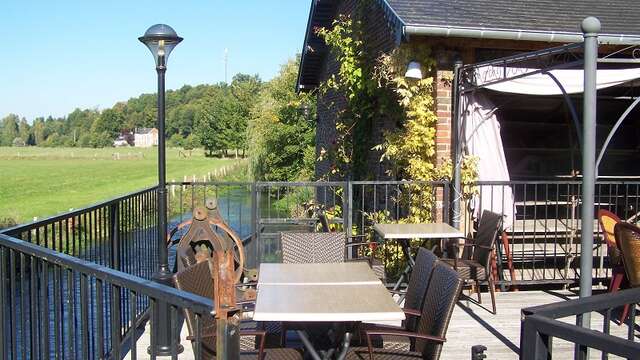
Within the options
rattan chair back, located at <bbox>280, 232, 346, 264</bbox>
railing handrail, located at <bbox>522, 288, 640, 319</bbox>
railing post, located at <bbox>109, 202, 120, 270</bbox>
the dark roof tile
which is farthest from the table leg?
the dark roof tile

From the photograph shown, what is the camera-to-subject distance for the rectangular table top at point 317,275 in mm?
3734

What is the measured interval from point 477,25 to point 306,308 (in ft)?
14.9

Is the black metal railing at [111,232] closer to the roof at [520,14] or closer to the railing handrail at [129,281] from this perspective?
the railing handrail at [129,281]

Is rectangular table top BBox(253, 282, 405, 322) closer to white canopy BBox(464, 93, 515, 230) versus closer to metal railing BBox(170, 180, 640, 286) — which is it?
metal railing BBox(170, 180, 640, 286)

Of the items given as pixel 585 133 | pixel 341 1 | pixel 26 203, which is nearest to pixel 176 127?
pixel 26 203

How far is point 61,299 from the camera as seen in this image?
3268mm

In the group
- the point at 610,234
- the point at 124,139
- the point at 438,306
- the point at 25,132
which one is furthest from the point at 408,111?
the point at 25,132

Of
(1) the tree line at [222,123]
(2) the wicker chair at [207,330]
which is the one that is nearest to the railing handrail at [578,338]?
(2) the wicker chair at [207,330]

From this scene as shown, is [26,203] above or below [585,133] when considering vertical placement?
below

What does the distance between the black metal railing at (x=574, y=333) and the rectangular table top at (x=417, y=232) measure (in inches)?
116

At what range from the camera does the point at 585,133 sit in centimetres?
396

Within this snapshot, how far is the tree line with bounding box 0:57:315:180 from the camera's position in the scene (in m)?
28.6

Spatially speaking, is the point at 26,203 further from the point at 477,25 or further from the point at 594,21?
→ the point at 594,21

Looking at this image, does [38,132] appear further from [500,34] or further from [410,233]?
[410,233]
